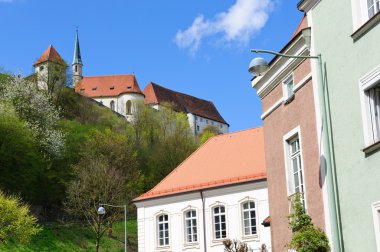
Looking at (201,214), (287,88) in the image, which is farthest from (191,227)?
(287,88)

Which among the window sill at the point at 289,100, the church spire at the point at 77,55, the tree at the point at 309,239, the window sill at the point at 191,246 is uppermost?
the church spire at the point at 77,55

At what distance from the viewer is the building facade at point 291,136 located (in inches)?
533

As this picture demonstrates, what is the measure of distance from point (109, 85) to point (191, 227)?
9021cm

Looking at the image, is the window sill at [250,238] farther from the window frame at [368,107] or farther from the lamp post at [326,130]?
the window frame at [368,107]

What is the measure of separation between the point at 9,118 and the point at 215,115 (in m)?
84.9

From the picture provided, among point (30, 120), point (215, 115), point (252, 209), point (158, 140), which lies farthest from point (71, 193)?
point (215, 115)

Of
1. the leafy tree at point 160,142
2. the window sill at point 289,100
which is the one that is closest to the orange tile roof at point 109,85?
the leafy tree at point 160,142

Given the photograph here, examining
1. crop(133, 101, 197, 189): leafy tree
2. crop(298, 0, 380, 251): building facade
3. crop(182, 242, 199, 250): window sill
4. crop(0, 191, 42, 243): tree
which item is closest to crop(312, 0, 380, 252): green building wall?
crop(298, 0, 380, 251): building facade

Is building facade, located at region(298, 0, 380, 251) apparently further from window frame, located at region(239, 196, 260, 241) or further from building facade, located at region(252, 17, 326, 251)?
window frame, located at region(239, 196, 260, 241)

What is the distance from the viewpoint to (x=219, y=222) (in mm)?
31172

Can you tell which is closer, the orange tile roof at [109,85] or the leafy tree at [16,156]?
the leafy tree at [16,156]

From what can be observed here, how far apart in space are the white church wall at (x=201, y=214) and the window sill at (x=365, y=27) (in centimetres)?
1822

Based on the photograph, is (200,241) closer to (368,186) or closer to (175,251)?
(175,251)

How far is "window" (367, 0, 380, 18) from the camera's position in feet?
36.9
